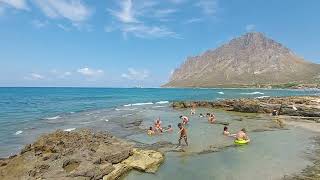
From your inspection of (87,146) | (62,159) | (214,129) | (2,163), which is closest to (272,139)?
(214,129)

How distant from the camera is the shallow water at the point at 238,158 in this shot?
20547mm

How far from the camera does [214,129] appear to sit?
129 ft

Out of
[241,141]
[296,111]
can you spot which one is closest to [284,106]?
[296,111]

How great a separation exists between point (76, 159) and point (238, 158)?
10954 millimetres

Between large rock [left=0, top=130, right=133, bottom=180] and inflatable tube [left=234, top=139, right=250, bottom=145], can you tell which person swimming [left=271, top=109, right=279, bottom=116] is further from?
large rock [left=0, top=130, right=133, bottom=180]

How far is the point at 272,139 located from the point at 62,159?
19287 mm

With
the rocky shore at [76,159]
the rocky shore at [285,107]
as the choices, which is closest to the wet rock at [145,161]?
the rocky shore at [76,159]

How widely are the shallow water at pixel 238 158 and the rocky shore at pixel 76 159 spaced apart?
1101 mm

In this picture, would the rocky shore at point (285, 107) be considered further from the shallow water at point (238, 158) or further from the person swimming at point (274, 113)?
the shallow water at point (238, 158)

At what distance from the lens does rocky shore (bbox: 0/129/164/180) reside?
18609 mm

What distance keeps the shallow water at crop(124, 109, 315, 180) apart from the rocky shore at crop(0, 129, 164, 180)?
1.10 metres

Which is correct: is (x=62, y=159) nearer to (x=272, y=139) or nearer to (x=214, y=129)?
(x=272, y=139)

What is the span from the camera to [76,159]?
20.4m

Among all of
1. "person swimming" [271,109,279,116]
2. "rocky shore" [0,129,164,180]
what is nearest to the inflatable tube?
"rocky shore" [0,129,164,180]
